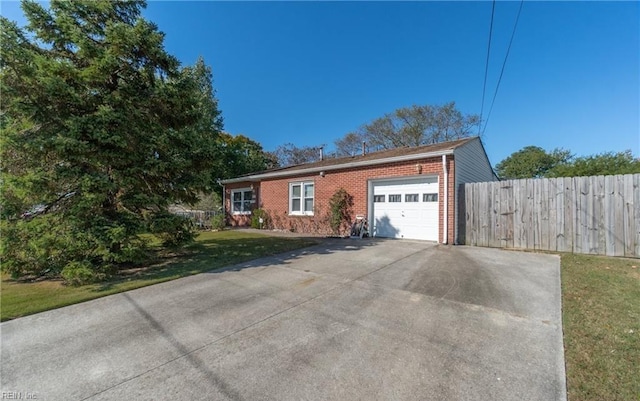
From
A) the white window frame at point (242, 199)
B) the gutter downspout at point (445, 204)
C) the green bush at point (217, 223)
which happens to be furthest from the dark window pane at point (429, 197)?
the green bush at point (217, 223)

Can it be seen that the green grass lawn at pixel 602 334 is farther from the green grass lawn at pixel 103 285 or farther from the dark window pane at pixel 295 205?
the dark window pane at pixel 295 205

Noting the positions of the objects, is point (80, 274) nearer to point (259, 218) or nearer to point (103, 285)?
point (103, 285)

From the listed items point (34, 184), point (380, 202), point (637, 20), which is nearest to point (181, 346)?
point (34, 184)

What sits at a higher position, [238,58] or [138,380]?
[238,58]

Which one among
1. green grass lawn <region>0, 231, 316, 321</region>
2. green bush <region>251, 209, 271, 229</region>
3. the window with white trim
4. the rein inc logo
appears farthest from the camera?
green bush <region>251, 209, 271, 229</region>

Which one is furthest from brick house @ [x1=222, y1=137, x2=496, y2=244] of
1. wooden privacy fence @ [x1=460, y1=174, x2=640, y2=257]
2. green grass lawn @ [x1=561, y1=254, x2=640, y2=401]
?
green grass lawn @ [x1=561, y1=254, x2=640, y2=401]

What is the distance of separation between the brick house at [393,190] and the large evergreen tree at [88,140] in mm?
6062

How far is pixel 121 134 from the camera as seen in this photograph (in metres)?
5.73

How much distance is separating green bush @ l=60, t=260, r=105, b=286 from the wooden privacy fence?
383 inches

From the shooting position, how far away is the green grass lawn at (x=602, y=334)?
206cm

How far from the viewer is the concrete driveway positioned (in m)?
2.12

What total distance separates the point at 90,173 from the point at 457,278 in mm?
7553

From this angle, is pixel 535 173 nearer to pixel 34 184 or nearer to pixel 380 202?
pixel 380 202

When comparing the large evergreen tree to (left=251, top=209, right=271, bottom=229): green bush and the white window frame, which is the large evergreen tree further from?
the white window frame
